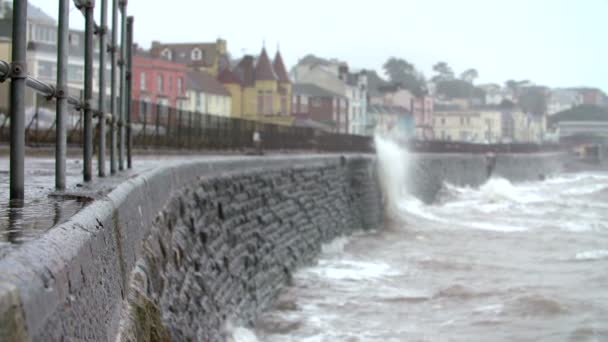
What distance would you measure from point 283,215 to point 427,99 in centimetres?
11351

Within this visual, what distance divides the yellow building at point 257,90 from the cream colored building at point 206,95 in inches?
55.9

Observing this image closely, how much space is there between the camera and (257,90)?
76062 millimetres

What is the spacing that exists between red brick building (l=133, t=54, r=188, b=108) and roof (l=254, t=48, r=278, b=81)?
34.7ft

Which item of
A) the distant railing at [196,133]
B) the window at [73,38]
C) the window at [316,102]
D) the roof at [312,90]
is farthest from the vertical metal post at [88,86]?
the window at [316,102]

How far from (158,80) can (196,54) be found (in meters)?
20.1

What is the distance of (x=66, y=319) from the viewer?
2.53 meters

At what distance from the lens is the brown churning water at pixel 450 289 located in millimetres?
9844

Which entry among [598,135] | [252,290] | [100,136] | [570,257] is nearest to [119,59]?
[100,136]

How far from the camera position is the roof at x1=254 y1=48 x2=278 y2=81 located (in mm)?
75625

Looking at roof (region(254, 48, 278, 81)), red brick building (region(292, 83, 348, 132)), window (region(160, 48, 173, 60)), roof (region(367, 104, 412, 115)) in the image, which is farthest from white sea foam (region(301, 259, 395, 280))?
roof (region(367, 104, 412, 115))

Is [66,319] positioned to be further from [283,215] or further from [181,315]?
[283,215]

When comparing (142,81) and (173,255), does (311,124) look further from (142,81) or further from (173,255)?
(173,255)

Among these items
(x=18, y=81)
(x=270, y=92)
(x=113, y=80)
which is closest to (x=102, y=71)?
(x=113, y=80)

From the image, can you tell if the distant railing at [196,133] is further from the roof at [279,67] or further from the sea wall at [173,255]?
the roof at [279,67]
